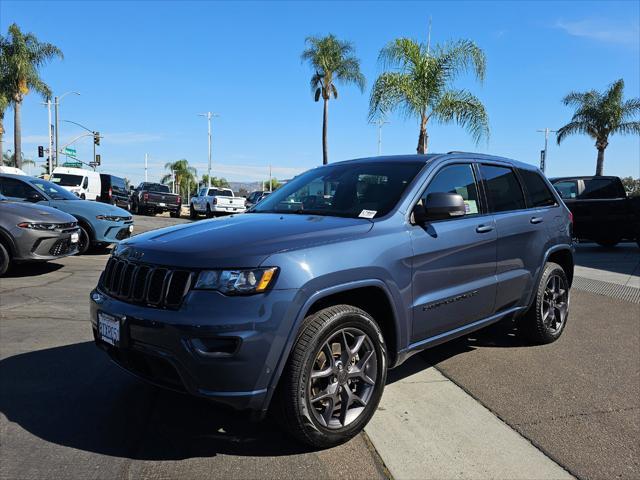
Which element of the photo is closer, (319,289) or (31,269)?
(319,289)

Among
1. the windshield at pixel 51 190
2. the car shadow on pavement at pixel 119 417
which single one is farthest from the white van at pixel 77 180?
the car shadow on pavement at pixel 119 417

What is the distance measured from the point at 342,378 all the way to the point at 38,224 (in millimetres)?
6458

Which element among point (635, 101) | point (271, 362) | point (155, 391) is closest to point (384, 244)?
point (271, 362)

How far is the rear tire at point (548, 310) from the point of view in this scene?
4.83m

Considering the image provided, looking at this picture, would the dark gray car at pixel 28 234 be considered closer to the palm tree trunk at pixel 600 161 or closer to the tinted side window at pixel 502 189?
the tinted side window at pixel 502 189

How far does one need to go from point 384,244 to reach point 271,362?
1.05 metres

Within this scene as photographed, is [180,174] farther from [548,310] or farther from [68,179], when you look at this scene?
[548,310]

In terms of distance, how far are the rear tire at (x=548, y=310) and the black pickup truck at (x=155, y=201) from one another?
82.9 ft

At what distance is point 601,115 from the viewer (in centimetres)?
3009

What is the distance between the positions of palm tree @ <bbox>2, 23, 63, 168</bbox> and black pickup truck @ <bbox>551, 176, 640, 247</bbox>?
34.9 m

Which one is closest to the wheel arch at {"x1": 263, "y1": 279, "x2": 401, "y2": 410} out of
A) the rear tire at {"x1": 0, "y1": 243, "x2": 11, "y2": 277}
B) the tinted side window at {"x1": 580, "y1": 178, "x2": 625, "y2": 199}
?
the rear tire at {"x1": 0, "y1": 243, "x2": 11, "y2": 277}

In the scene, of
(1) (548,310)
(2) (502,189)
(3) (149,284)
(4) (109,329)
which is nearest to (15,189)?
(4) (109,329)

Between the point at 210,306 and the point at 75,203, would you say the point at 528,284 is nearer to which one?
the point at 210,306

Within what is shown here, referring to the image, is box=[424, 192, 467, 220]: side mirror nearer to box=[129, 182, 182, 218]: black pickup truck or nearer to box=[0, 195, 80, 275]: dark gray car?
box=[0, 195, 80, 275]: dark gray car
